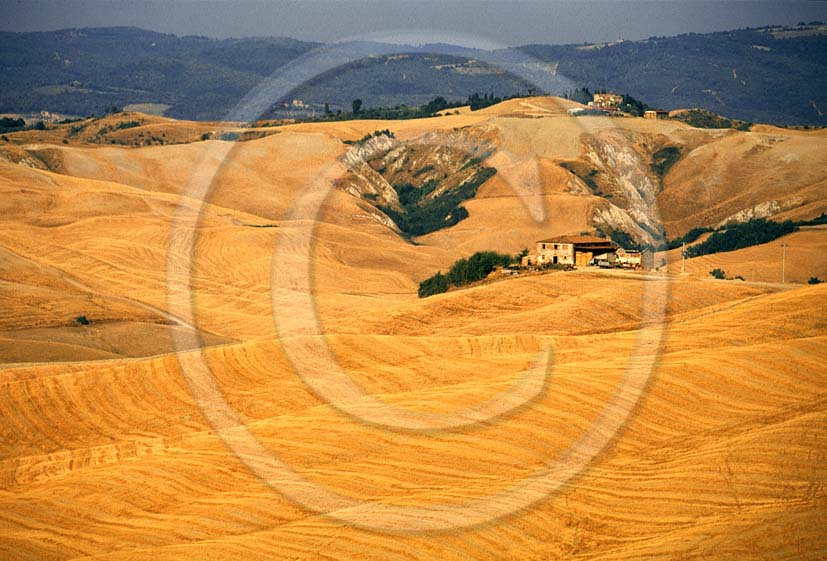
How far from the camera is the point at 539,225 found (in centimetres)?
10944

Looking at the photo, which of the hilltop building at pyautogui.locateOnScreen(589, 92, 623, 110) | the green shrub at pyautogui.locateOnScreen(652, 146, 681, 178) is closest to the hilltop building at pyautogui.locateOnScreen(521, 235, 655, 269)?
the green shrub at pyautogui.locateOnScreen(652, 146, 681, 178)

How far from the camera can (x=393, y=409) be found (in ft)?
112

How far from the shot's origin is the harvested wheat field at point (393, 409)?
2569cm

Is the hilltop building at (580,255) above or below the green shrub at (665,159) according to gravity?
below

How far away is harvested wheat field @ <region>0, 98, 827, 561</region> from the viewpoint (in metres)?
25.7

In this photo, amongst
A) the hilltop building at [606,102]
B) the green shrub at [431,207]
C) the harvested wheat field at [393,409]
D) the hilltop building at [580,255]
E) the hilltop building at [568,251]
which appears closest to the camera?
the harvested wheat field at [393,409]

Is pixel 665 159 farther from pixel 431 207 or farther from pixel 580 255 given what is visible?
pixel 580 255

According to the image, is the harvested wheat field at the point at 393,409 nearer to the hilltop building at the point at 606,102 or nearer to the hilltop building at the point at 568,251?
the hilltop building at the point at 568,251

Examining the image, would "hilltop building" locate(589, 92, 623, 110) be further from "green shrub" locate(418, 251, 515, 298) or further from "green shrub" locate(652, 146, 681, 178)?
"green shrub" locate(418, 251, 515, 298)

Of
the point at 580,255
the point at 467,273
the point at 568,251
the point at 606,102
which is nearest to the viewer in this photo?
the point at 467,273

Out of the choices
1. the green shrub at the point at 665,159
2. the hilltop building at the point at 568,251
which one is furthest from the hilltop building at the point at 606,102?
the hilltop building at the point at 568,251

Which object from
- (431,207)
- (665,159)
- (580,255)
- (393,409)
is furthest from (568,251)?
(665,159)

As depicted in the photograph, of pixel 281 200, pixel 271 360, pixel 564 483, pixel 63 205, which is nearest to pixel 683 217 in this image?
pixel 281 200

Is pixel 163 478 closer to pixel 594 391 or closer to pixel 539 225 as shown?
pixel 594 391
